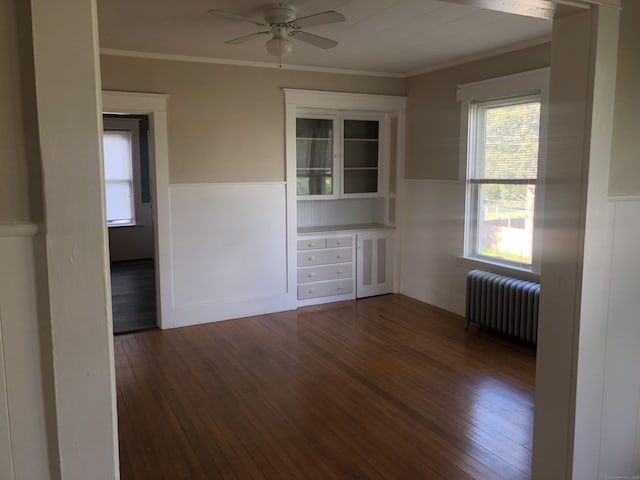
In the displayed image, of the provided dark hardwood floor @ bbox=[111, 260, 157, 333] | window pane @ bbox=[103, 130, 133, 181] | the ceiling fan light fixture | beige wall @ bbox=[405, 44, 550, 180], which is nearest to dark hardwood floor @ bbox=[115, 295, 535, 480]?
dark hardwood floor @ bbox=[111, 260, 157, 333]

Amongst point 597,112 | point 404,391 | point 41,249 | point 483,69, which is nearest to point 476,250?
point 483,69

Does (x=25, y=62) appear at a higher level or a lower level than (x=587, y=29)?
lower

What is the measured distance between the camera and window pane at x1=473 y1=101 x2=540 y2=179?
4465mm

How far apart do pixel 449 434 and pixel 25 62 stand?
280cm

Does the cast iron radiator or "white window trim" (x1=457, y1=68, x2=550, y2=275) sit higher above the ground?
"white window trim" (x1=457, y1=68, x2=550, y2=275)

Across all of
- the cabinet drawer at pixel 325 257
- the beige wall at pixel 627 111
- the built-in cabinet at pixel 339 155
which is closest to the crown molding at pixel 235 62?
the built-in cabinet at pixel 339 155

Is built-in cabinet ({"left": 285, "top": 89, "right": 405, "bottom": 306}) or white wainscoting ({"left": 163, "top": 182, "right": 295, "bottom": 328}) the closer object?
white wainscoting ({"left": 163, "top": 182, "right": 295, "bottom": 328})

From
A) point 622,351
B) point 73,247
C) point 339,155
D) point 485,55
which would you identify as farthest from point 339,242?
point 73,247

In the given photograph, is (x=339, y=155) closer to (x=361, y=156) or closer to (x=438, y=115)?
(x=361, y=156)

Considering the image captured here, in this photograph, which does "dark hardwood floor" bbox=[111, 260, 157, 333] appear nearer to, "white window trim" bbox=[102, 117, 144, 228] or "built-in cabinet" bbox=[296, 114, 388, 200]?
"white window trim" bbox=[102, 117, 144, 228]

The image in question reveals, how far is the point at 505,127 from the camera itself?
4746mm

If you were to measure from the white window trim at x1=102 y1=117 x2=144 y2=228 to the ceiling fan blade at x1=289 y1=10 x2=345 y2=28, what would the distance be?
5.74 meters

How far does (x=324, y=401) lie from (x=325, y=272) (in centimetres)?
254

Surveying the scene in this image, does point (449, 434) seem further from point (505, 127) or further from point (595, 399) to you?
point (505, 127)
